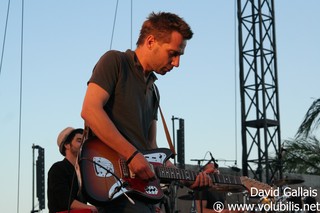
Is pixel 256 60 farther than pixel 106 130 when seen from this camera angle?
Yes

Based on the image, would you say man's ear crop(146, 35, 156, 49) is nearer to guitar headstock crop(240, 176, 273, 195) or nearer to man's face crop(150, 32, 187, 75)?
man's face crop(150, 32, 187, 75)

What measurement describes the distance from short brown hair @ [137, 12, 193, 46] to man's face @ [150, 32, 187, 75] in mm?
28

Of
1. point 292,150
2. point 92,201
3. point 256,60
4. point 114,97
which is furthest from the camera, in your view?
point 292,150

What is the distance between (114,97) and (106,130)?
0.87ft

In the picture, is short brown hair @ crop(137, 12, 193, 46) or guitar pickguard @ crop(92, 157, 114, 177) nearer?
guitar pickguard @ crop(92, 157, 114, 177)

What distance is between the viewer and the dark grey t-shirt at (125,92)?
4.09 metres

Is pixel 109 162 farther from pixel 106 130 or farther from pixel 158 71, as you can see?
pixel 158 71

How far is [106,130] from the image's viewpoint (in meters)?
3.93

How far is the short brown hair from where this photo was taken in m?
4.20

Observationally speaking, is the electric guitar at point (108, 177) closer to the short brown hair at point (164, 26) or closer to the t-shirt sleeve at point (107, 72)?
the t-shirt sleeve at point (107, 72)

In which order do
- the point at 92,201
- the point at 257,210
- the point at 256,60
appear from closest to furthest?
the point at 92,201, the point at 257,210, the point at 256,60

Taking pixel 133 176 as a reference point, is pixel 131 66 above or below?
above

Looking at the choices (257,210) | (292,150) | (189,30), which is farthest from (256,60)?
(189,30)

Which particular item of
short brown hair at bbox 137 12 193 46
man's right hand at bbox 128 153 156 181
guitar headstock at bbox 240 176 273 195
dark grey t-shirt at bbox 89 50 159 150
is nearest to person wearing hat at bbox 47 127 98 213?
guitar headstock at bbox 240 176 273 195
